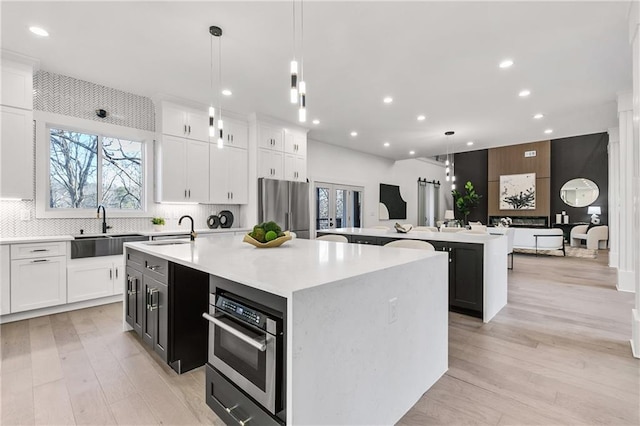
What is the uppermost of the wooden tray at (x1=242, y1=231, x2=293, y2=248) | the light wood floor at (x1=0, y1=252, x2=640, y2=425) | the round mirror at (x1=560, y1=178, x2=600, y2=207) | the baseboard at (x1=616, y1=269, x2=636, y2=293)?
the round mirror at (x1=560, y1=178, x2=600, y2=207)

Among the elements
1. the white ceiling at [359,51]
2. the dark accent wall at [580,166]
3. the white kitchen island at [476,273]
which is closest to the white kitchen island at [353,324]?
the white kitchen island at [476,273]

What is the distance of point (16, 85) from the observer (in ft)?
10.7

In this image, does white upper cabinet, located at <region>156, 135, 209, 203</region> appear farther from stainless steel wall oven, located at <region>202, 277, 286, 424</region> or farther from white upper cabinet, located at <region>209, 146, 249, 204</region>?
stainless steel wall oven, located at <region>202, 277, 286, 424</region>

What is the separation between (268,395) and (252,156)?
4.48m

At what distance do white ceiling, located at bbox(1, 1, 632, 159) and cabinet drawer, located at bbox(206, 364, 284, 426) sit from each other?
2.70 m

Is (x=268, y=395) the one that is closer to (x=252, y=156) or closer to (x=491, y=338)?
(x=491, y=338)

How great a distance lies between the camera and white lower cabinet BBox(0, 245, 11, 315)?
10.2ft

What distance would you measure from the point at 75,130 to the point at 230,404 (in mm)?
4290

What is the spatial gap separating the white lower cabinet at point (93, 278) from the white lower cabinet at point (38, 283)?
73 mm

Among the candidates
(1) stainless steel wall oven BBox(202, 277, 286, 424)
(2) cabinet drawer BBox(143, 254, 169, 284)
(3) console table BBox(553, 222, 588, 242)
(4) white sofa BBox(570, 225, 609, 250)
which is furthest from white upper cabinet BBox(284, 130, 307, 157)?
(3) console table BBox(553, 222, 588, 242)

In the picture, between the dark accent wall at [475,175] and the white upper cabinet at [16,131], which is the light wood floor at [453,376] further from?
the dark accent wall at [475,175]

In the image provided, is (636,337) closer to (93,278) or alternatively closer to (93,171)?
(93,278)


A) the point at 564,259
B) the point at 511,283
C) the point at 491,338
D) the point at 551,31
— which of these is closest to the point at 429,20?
the point at 551,31

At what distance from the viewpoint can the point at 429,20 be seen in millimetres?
2617
